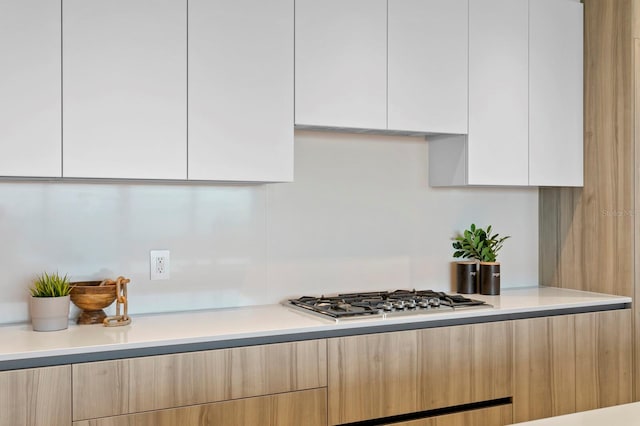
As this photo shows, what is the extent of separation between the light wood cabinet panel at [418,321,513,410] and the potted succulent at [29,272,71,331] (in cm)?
131

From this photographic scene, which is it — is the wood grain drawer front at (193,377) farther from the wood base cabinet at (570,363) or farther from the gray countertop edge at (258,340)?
the wood base cabinet at (570,363)

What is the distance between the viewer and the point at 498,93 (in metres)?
2.90

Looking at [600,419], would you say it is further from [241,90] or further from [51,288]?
[51,288]

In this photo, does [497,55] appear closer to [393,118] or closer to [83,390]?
[393,118]

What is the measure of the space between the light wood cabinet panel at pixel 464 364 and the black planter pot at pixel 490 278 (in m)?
0.43

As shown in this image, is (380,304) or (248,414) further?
(380,304)

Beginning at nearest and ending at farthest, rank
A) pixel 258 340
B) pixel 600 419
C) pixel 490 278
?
pixel 600 419 → pixel 258 340 → pixel 490 278

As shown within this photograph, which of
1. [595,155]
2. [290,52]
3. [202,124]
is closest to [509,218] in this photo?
[595,155]

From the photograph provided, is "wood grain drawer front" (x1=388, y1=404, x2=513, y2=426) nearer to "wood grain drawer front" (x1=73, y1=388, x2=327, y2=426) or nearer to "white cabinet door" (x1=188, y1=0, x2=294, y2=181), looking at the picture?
"wood grain drawer front" (x1=73, y1=388, x2=327, y2=426)

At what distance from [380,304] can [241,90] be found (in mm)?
1005

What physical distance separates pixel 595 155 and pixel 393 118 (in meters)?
1.13

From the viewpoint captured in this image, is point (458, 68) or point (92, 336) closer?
point (92, 336)

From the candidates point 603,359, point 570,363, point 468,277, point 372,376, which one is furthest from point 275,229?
point 603,359

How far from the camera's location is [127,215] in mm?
2471
